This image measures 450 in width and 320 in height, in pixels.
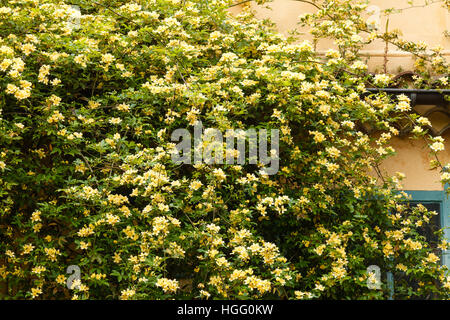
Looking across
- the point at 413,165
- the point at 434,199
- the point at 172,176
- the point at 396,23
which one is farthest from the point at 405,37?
the point at 172,176

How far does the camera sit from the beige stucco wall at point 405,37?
16.4ft

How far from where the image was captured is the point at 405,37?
537 centimetres

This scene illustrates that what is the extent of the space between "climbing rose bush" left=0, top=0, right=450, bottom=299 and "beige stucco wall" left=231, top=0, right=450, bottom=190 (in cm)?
89

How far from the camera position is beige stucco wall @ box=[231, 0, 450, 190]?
5.00 metres

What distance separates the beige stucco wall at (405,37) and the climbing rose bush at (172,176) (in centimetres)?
89

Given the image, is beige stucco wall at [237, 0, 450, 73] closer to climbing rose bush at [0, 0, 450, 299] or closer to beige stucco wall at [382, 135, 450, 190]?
beige stucco wall at [382, 135, 450, 190]

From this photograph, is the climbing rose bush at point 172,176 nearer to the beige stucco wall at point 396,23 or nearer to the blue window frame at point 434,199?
the blue window frame at point 434,199

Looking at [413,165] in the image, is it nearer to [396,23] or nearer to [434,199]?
[434,199]

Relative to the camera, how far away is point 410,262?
3846 mm

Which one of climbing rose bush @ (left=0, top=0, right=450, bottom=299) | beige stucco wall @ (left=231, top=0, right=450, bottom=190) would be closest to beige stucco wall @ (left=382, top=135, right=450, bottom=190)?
beige stucco wall @ (left=231, top=0, right=450, bottom=190)

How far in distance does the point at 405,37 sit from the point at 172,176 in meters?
3.21

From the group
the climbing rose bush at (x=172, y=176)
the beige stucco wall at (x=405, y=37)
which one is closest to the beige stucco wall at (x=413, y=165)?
the beige stucco wall at (x=405, y=37)

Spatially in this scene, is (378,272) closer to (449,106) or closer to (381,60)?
(449,106)
